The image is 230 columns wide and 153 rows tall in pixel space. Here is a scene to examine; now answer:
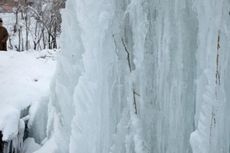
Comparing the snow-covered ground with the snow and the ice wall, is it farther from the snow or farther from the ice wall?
the ice wall

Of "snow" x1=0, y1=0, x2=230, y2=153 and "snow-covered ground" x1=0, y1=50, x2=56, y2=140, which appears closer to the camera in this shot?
"snow" x1=0, y1=0, x2=230, y2=153

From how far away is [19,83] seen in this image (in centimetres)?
557

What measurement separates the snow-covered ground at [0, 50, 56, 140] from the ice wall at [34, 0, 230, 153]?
174cm

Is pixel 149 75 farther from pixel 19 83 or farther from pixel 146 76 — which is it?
pixel 19 83

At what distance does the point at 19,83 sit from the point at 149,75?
127 inches

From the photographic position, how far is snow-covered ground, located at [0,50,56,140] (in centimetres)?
462

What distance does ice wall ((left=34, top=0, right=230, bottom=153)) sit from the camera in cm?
227

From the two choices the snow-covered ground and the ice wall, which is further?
the snow-covered ground

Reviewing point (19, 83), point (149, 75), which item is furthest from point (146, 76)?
point (19, 83)

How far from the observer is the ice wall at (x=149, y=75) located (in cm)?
227

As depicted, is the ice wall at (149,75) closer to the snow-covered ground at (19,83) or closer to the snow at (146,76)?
the snow at (146,76)

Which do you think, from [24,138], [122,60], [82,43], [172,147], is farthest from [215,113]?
[24,138]

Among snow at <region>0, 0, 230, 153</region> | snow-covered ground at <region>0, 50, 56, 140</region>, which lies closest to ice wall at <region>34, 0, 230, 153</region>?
snow at <region>0, 0, 230, 153</region>

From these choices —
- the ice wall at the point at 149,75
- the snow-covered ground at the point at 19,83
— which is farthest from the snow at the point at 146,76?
the snow-covered ground at the point at 19,83
